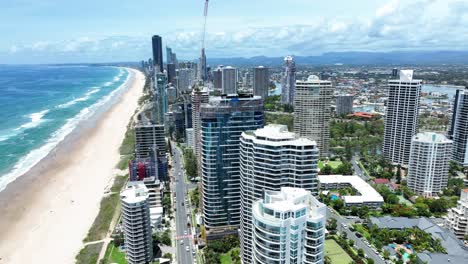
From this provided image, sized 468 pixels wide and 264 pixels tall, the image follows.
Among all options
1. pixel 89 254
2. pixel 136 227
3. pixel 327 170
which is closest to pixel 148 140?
pixel 89 254

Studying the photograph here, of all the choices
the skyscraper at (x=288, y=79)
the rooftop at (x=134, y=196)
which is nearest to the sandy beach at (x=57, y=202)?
the rooftop at (x=134, y=196)

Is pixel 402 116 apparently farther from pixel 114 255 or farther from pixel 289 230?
pixel 114 255

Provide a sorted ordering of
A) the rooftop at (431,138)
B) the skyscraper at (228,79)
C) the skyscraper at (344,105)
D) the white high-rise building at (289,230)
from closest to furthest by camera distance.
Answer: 1. the white high-rise building at (289,230)
2. the rooftop at (431,138)
3. the skyscraper at (344,105)
4. the skyscraper at (228,79)

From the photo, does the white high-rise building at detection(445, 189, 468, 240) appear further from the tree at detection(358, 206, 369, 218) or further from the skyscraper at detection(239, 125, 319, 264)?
the skyscraper at detection(239, 125, 319, 264)

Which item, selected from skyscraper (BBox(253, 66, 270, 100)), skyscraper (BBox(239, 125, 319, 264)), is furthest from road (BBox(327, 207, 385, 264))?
skyscraper (BBox(253, 66, 270, 100))

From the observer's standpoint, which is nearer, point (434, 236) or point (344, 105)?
point (434, 236)

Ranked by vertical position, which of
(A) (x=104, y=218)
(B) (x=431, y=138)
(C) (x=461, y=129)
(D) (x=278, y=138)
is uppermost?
(D) (x=278, y=138)

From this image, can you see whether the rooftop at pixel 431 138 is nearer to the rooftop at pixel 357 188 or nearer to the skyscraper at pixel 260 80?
the rooftop at pixel 357 188
